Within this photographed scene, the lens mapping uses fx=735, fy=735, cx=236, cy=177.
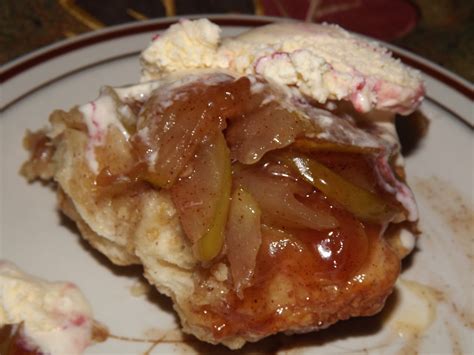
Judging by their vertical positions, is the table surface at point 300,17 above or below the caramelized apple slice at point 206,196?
below

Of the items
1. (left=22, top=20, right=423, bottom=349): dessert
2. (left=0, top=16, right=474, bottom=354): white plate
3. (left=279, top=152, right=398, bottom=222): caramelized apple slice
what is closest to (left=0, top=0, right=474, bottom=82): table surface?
(left=0, top=16, right=474, bottom=354): white plate

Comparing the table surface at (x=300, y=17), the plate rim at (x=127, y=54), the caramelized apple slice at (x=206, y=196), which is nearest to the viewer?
the caramelized apple slice at (x=206, y=196)

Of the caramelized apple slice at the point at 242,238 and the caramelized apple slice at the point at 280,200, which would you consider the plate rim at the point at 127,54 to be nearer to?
the caramelized apple slice at the point at 280,200

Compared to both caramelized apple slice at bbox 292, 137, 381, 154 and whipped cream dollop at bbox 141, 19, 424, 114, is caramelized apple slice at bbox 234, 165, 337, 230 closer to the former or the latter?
caramelized apple slice at bbox 292, 137, 381, 154

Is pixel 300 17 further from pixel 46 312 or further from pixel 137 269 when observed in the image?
pixel 46 312

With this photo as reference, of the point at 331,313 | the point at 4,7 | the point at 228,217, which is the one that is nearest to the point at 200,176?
the point at 228,217

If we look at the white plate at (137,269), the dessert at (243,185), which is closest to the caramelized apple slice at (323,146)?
the dessert at (243,185)

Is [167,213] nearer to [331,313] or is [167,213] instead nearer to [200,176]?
[200,176]

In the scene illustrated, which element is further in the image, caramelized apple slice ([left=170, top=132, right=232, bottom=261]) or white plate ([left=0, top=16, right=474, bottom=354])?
white plate ([left=0, top=16, right=474, bottom=354])
